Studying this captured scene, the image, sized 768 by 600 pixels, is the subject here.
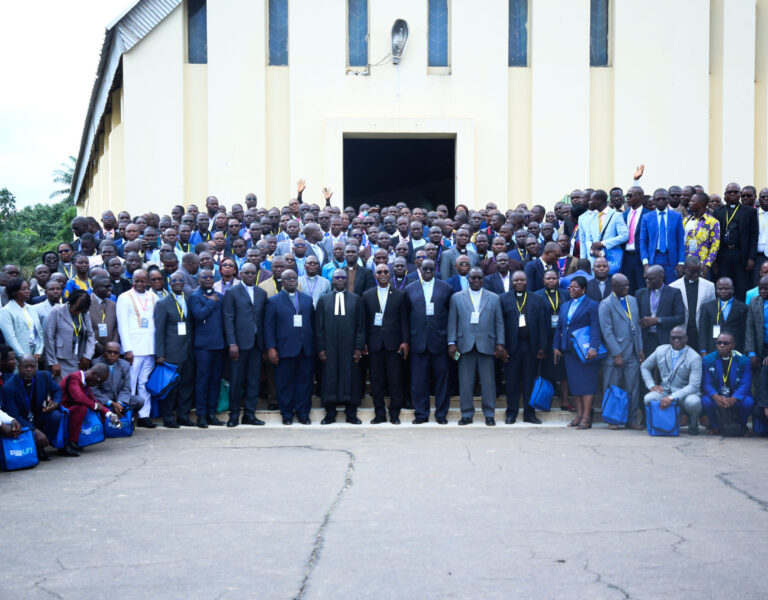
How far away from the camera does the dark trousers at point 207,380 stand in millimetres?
11805

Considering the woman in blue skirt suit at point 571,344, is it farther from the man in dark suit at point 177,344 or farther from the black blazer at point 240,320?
the man in dark suit at point 177,344

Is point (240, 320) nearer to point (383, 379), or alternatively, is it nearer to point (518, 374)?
point (383, 379)

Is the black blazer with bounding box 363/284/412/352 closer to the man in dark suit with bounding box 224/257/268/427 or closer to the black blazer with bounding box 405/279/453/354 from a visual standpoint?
the black blazer with bounding box 405/279/453/354

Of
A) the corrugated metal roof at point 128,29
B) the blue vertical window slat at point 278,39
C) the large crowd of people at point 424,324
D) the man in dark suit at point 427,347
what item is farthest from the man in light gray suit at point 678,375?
the corrugated metal roof at point 128,29

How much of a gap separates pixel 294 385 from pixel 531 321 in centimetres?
317

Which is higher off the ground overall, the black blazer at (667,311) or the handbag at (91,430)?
the black blazer at (667,311)

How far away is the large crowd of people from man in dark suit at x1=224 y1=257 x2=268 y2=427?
18mm

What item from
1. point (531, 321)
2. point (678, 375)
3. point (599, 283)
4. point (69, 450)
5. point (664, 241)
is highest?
point (664, 241)

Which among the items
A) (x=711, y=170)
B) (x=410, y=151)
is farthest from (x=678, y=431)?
(x=410, y=151)

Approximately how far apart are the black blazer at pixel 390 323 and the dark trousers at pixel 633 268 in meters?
3.58

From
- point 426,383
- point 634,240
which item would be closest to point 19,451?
point 426,383

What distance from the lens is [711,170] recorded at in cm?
2042

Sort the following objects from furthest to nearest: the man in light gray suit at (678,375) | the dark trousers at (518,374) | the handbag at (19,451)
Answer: the dark trousers at (518,374) < the man in light gray suit at (678,375) < the handbag at (19,451)

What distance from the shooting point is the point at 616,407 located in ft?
37.2
